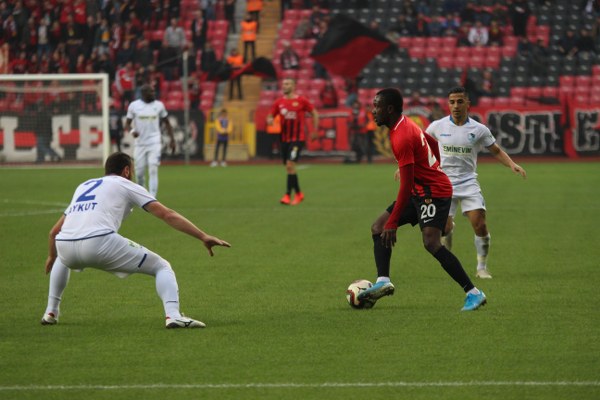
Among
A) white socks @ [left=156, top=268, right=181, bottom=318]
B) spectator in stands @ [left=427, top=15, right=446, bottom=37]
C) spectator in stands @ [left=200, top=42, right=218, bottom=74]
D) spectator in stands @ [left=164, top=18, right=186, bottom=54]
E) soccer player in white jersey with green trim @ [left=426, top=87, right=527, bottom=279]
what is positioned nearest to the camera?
white socks @ [left=156, top=268, right=181, bottom=318]

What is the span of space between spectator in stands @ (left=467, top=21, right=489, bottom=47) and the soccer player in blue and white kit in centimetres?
3365

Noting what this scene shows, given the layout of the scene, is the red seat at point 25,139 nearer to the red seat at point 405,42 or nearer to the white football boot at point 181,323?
the red seat at point 405,42

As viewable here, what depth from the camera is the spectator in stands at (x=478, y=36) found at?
133 feet

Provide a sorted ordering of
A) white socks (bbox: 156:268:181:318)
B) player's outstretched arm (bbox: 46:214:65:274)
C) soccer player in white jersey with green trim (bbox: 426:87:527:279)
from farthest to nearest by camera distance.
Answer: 1. soccer player in white jersey with green trim (bbox: 426:87:527:279)
2. player's outstretched arm (bbox: 46:214:65:274)
3. white socks (bbox: 156:268:181:318)

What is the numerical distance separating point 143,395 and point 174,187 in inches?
766

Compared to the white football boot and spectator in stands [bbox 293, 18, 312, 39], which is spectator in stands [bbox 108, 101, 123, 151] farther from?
the white football boot

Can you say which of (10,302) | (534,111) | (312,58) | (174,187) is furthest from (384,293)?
(312,58)

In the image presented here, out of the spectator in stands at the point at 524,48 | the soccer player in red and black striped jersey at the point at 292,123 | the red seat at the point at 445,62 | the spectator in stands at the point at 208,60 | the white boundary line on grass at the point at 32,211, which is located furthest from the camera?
the red seat at the point at 445,62

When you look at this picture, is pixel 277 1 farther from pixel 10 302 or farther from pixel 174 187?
pixel 10 302

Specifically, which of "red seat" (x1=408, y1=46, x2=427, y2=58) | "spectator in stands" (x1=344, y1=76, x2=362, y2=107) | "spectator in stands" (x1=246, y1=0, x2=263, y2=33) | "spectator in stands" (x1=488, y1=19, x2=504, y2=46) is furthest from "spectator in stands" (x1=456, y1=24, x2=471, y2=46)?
"spectator in stands" (x1=246, y1=0, x2=263, y2=33)

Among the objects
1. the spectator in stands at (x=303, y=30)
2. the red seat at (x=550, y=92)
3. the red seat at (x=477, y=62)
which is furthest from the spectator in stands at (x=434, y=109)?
the spectator in stands at (x=303, y=30)

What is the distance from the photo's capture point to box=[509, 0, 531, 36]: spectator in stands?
4056 cm

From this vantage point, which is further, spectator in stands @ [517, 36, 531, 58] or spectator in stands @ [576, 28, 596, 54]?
spectator in stands @ [517, 36, 531, 58]

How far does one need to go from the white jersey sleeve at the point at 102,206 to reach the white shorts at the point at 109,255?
59 mm
